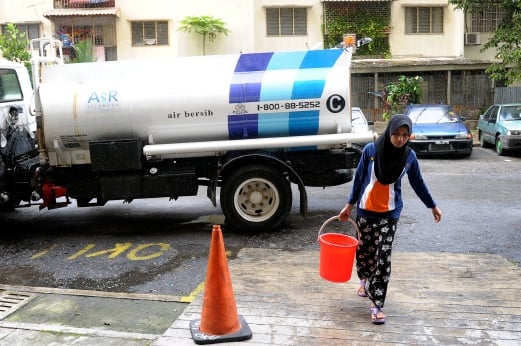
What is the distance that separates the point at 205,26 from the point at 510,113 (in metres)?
13.4

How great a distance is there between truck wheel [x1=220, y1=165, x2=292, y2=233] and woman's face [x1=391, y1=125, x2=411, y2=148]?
10.7ft

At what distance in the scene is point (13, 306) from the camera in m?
4.85

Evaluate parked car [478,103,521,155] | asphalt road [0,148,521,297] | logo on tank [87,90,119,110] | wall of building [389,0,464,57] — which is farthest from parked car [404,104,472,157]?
wall of building [389,0,464,57]

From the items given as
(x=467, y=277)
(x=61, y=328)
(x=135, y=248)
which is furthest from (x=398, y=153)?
(x=135, y=248)

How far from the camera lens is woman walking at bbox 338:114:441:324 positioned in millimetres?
3986

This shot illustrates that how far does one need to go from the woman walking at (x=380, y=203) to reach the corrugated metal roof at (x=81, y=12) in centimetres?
2283

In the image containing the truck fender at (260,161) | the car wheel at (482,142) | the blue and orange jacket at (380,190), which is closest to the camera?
the blue and orange jacket at (380,190)

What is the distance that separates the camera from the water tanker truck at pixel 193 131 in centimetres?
686

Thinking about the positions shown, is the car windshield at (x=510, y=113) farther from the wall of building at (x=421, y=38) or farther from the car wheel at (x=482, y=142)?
the wall of building at (x=421, y=38)

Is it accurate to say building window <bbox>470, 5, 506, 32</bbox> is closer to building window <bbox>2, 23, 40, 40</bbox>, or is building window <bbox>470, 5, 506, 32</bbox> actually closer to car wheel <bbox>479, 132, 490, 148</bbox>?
car wheel <bbox>479, 132, 490, 148</bbox>

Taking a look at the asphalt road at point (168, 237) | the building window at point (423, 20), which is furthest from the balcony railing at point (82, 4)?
the asphalt road at point (168, 237)

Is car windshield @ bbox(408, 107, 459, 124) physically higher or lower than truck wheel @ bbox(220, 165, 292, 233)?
higher

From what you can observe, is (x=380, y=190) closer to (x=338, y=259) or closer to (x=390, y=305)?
(x=338, y=259)

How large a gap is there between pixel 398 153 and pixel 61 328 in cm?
286
